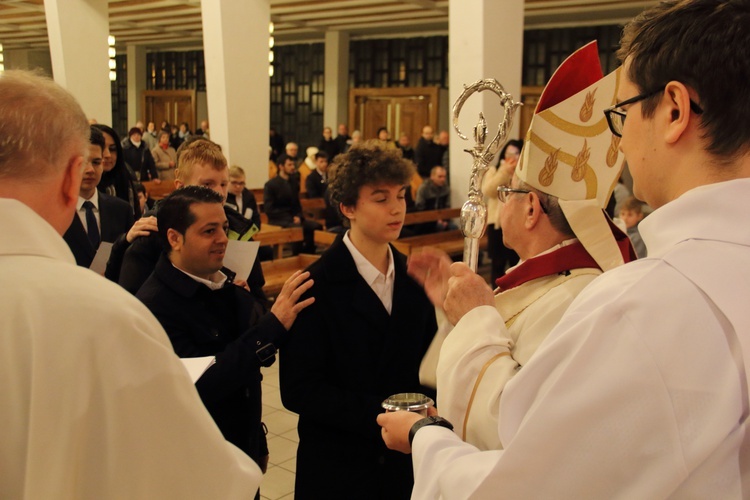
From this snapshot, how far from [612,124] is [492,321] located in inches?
21.3

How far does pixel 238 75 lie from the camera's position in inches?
364

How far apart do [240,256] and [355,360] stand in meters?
0.62

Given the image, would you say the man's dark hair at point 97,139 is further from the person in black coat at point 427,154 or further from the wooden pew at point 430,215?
the person in black coat at point 427,154

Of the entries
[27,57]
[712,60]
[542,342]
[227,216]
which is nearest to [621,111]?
[712,60]

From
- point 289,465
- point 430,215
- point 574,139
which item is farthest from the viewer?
point 430,215

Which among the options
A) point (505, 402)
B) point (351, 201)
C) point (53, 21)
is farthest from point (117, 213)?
point (53, 21)

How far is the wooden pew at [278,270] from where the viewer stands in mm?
6188

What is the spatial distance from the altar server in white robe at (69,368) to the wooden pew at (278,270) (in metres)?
4.91

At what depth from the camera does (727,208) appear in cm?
94

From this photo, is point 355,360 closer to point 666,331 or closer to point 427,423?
point 427,423

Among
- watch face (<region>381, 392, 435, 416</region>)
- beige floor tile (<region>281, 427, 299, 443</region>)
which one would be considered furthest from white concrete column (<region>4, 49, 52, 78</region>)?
watch face (<region>381, 392, 435, 416</region>)

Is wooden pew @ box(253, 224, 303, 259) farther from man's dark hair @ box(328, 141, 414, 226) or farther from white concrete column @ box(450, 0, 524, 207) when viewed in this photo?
man's dark hair @ box(328, 141, 414, 226)

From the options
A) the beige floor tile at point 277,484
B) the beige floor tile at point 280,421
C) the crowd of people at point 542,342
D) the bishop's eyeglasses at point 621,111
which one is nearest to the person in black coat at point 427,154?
the beige floor tile at point 280,421

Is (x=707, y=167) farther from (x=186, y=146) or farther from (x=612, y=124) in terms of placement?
(x=186, y=146)
